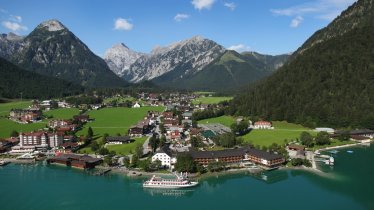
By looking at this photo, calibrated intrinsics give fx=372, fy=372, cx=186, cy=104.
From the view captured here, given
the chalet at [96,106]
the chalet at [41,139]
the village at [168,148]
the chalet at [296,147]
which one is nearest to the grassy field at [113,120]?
the village at [168,148]

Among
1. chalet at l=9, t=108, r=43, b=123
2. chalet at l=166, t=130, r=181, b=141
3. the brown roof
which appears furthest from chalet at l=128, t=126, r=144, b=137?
chalet at l=9, t=108, r=43, b=123

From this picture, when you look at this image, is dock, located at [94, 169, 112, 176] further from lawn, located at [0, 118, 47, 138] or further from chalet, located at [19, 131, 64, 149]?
lawn, located at [0, 118, 47, 138]

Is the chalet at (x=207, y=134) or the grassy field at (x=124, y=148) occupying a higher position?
the chalet at (x=207, y=134)

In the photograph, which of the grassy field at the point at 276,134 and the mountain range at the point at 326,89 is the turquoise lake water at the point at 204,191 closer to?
the grassy field at the point at 276,134

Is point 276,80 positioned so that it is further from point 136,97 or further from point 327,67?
point 136,97

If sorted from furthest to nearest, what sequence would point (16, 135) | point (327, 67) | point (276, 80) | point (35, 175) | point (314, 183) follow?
point (276, 80)
point (327, 67)
point (16, 135)
point (35, 175)
point (314, 183)

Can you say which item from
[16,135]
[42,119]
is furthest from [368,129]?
[42,119]
